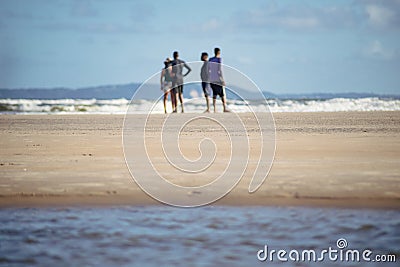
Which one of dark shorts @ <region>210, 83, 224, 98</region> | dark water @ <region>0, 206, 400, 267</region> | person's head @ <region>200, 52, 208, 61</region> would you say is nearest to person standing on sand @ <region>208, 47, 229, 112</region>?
dark shorts @ <region>210, 83, 224, 98</region>

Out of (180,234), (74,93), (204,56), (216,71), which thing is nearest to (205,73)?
(216,71)

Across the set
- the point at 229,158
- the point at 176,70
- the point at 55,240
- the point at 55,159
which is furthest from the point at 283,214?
the point at 176,70

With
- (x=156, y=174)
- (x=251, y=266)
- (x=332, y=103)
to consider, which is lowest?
(x=251, y=266)

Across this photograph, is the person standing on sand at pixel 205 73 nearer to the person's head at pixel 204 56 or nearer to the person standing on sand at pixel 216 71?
the person's head at pixel 204 56

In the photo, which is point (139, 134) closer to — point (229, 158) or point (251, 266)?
point (229, 158)

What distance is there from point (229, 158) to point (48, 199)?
3104 mm

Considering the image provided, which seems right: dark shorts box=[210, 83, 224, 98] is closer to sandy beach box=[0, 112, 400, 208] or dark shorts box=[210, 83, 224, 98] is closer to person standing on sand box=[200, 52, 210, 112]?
person standing on sand box=[200, 52, 210, 112]

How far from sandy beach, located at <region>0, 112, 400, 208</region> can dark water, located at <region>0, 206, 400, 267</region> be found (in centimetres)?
42

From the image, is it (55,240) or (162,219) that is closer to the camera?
(55,240)

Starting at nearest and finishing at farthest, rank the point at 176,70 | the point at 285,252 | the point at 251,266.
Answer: the point at 251,266, the point at 285,252, the point at 176,70

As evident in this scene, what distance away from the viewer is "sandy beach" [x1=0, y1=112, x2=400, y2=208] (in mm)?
7086

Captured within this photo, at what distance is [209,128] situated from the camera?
14.8m

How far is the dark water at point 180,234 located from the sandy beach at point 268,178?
417 mm

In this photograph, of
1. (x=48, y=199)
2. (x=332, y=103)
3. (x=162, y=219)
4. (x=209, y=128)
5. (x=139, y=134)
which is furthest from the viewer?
(x=332, y=103)
